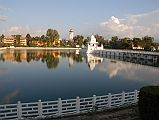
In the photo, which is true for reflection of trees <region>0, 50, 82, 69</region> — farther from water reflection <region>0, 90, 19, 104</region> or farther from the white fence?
the white fence

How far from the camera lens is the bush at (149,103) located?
11.8 m

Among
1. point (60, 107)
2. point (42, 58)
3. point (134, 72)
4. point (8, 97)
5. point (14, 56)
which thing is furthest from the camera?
point (14, 56)

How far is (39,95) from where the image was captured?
2853cm

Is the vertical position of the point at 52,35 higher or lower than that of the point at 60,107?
higher

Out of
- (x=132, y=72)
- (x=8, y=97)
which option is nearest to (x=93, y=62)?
(x=132, y=72)

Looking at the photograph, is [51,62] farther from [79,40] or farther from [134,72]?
[79,40]

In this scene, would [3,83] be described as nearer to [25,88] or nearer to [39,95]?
[25,88]

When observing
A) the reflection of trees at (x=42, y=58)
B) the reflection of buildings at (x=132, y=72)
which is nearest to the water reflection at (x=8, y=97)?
the reflection of buildings at (x=132, y=72)

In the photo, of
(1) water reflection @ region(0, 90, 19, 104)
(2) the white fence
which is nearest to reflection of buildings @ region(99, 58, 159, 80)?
(1) water reflection @ region(0, 90, 19, 104)

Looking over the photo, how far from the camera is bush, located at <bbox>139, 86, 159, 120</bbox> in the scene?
11812mm

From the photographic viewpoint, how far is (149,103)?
39.3 ft

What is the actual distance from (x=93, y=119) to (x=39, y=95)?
1426cm

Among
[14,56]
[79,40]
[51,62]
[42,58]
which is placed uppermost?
[79,40]

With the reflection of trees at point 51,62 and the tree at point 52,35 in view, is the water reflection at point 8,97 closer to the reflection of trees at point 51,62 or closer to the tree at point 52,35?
the reflection of trees at point 51,62
